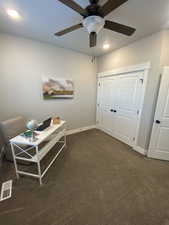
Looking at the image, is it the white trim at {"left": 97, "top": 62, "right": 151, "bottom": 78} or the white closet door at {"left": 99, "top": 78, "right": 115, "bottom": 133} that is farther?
the white closet door at {"left": 99, "top": 78, "right": 115, "bottom": 133}

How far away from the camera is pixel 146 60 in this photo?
247cm

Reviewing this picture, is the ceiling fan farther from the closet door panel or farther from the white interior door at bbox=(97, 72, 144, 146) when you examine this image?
the closet door panel

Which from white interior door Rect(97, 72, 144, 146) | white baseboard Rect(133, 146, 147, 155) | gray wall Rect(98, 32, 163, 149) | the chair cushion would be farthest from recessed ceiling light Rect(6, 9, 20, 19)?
white baseboard Rect(133, 146, 147, 155)

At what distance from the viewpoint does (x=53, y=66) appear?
3113mm

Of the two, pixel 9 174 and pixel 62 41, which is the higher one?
pixel 62 41

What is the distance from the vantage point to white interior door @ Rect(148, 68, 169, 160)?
2216mm

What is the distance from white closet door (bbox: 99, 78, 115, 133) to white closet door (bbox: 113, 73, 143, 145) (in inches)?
9.3

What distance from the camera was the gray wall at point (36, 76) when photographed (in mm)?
2523

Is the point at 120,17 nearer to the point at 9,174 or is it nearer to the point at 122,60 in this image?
the point at 122,60

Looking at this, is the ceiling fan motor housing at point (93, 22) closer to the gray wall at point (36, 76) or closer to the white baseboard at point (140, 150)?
the gray wall at point (36, 76)

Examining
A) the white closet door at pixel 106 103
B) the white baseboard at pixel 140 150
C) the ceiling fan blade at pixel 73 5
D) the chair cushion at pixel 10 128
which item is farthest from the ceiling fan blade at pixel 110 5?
the white baseboard at pixel 140 150

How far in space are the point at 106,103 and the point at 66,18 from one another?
8.68ft

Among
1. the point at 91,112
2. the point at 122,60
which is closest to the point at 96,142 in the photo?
the point at 91,112

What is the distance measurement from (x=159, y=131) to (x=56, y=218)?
2.51 m
